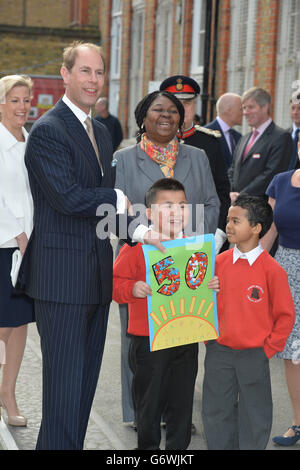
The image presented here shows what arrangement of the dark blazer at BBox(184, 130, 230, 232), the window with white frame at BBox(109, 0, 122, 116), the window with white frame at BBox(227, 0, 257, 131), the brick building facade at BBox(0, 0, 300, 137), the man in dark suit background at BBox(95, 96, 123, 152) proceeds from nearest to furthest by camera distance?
1. the dark blazer at BBox(184, 130, 230, 232)
2. the brick building facade at BBox(0, 0, 300, 137)
3. the window with white frame at BBox(227, 0, 257, 131)
4. the man in dark suit background at BBox(95, 96, 123, 152)
5. the window with white frame at BBox(109, 0, 122, 116)

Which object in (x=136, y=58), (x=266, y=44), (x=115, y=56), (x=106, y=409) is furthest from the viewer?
(x=115, y=56)

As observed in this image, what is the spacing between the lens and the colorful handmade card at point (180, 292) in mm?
3930

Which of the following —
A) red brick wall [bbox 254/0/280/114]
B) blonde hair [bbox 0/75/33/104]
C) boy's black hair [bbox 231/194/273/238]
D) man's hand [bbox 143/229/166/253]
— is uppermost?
red brick wall [bbox 254/0/280/114]

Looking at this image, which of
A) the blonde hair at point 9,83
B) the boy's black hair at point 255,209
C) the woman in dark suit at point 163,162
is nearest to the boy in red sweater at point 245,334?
the boy's black hair at point 255,209

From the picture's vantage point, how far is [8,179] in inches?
194

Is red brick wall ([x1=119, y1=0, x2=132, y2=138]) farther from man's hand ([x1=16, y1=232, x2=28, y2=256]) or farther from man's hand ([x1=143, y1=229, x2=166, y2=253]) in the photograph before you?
man's hand ([x1=143, y1=229, x2=166, y2=253])

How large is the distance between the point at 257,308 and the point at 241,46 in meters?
10.2

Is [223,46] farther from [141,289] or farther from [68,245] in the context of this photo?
[68,245]

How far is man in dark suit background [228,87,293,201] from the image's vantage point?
7.42 m

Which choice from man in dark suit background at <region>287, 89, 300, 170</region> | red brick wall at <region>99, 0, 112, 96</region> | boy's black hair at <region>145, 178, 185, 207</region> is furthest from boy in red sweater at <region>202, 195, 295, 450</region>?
red brick wall at <region>99, 0, 112, 96</region>

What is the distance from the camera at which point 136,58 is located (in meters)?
21.0

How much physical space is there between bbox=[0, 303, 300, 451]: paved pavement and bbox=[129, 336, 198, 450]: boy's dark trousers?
0.53m

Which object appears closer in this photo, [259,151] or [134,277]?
[134,277]

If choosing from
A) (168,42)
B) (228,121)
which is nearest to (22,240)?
(228,121)
